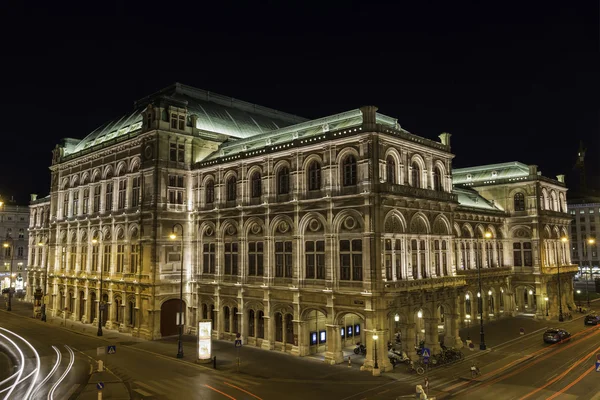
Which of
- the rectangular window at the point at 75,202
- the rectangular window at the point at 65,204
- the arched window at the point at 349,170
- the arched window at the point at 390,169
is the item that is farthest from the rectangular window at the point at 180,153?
the arched window at the point at 390,169

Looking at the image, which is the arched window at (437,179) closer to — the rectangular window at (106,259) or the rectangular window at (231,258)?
the rectangular window at (231,258)

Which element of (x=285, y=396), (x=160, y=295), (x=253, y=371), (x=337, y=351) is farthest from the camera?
(x=160, y=295)

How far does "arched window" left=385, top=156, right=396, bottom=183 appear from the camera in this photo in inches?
1638

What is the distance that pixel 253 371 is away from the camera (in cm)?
3731

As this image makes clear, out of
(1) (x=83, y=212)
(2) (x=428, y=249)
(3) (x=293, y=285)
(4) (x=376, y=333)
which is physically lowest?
(4) (x=376, y=333)

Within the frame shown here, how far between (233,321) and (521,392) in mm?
28829

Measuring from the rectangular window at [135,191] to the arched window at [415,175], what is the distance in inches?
1307

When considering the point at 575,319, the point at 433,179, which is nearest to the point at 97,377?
the point at 433,179

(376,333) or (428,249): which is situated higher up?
(428,249)

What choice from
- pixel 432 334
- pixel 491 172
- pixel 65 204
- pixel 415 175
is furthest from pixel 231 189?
pixel 491 172

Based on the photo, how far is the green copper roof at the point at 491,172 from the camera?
7131cm

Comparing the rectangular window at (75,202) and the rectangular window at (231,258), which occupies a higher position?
the rectangular window at (75,202)

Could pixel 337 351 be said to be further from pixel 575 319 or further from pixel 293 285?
pixel 575 319

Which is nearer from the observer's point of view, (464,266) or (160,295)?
(160,295)
